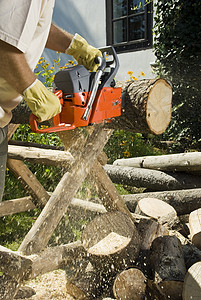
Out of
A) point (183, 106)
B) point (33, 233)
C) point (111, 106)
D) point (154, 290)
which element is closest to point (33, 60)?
point (111, 106)

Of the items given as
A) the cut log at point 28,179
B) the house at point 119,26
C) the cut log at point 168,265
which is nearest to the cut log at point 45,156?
the cut log at point 28,179

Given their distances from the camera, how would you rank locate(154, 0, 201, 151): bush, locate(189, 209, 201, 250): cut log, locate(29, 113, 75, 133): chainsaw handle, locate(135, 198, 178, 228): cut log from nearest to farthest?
1. locate(29, 113, 75, 133): chainsaw handle
2. locate(189, 209, 201, 250): cut log
3. locate(135, 198, 178, 228): cut log
4. locate(154, 0, 201, 151): bush

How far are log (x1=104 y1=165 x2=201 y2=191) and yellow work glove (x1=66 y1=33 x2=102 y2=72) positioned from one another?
7.12 ft

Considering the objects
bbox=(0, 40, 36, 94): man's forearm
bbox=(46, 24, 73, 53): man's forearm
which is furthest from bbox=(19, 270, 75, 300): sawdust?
bbox=(46, 24, 73, 53): man's forearm

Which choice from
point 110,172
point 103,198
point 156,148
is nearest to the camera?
point 103,198

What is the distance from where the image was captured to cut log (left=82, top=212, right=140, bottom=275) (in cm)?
246

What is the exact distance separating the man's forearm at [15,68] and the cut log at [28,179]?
1.78 meters

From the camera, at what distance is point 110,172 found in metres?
4.44

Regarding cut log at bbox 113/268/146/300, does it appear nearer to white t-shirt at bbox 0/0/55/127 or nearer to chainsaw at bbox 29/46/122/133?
chainsaw at bbox 29/46/122/133

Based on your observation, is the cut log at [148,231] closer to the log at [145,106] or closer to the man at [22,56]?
the log at [145,106]

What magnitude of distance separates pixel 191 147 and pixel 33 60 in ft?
13.2

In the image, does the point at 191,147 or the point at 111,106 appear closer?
the point at 111,106

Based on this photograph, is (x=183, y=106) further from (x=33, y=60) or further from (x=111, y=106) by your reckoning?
(x=33, y=60)

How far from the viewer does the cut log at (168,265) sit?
2.27 m
